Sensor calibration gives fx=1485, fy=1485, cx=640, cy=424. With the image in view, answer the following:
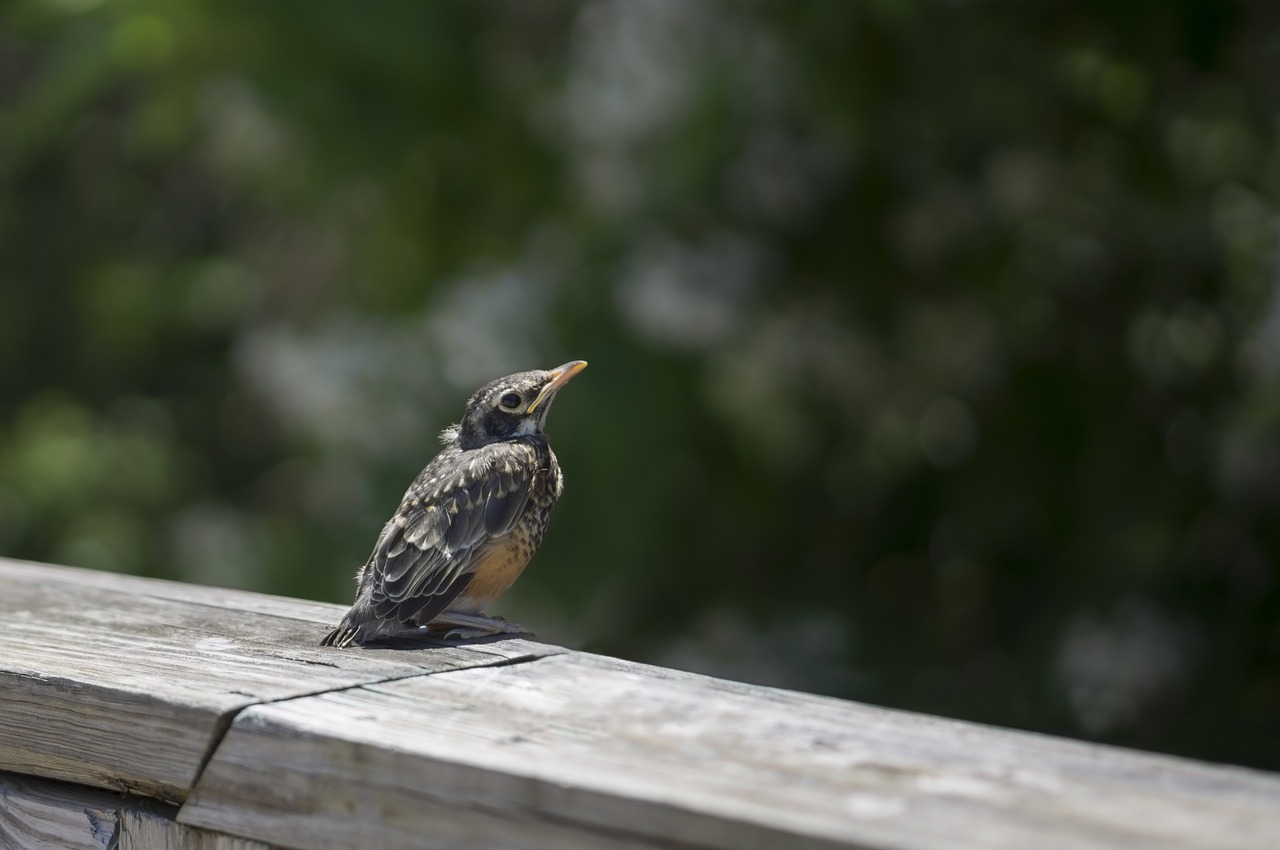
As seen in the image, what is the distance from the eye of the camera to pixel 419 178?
18.2ft

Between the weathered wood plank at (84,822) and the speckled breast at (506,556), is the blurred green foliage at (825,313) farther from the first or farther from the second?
the weathered wood plank at (84,822)

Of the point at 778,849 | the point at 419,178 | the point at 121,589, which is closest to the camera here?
the point at 778,849

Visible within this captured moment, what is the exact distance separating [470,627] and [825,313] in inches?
135

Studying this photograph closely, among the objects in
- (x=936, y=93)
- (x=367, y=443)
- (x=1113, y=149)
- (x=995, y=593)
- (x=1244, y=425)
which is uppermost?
(x=936, y=93)

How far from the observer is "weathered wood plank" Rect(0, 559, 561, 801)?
5.40 ft

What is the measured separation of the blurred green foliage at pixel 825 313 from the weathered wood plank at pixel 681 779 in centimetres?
341

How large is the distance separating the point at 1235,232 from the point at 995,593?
161cm

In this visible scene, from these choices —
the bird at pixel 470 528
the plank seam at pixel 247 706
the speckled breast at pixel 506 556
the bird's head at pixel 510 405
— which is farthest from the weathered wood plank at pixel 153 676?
the bird's head at pixel 510 405

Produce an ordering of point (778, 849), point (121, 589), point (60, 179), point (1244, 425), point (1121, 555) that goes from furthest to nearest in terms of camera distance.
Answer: point (60, 179)
point (1121, 555)
point (1244, 425)
point (121, 589)
point (778, 849)

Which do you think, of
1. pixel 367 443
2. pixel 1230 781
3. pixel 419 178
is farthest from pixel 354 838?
pixel 419 178

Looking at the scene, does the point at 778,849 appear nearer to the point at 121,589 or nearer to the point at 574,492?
the point at 121,589

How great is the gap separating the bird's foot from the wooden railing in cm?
19

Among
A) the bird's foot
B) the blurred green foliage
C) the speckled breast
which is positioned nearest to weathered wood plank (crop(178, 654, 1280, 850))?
the bird's foot

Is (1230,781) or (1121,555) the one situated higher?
(1230,781)
